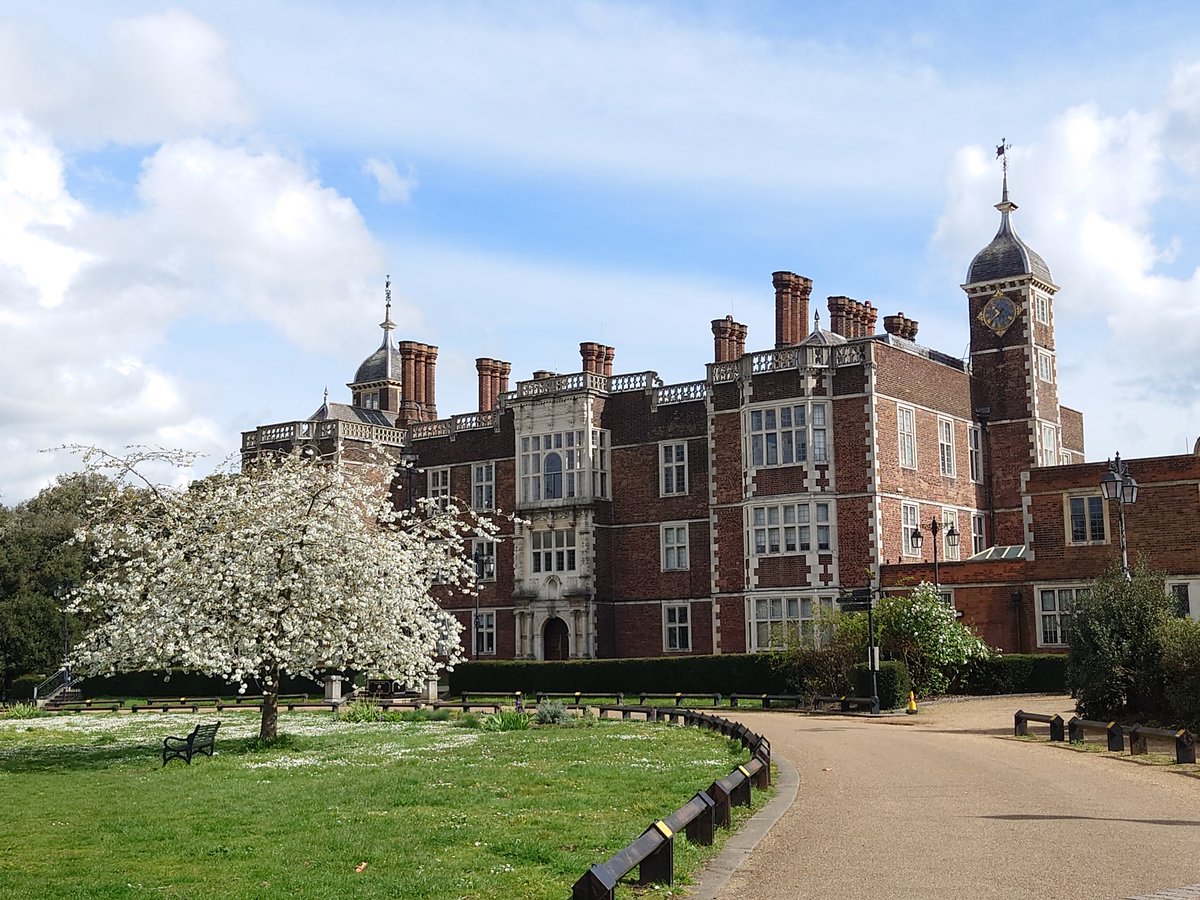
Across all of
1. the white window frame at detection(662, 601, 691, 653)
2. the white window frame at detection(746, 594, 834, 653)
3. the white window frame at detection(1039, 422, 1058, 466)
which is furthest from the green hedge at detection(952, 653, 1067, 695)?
the white window frame at detection(1039, 422, 1058, 466)

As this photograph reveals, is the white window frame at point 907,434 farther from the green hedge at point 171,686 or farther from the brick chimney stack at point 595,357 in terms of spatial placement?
the green hedge at point 171,686

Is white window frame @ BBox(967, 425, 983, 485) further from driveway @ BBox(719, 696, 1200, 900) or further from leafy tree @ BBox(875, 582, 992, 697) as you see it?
driveway @ BBox(719, 696, 1200, 900)

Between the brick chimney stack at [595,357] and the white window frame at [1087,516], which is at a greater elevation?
the brick chimney stack at [595,357]

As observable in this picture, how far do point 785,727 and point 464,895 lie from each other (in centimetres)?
1851

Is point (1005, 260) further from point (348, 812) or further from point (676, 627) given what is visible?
point (348, 812)

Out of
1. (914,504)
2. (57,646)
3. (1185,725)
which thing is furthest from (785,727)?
(57,646)

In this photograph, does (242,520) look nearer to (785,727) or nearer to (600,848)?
(785,727)

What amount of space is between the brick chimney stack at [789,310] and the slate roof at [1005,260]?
6707 mm

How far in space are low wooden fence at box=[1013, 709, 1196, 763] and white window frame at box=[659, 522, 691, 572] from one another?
23346mm

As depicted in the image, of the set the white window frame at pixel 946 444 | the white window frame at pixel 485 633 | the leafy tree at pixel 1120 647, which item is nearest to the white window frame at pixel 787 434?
the white window frame at pixel 946 444

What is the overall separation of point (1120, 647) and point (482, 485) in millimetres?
33314

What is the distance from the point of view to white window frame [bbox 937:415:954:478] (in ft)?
156

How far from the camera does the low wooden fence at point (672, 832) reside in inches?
343

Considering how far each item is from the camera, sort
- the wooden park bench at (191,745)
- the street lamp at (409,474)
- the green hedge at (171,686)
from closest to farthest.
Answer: the wooden park bench at (191,745) < the green hedge at (171,686) < the street lamp at (409,474)
